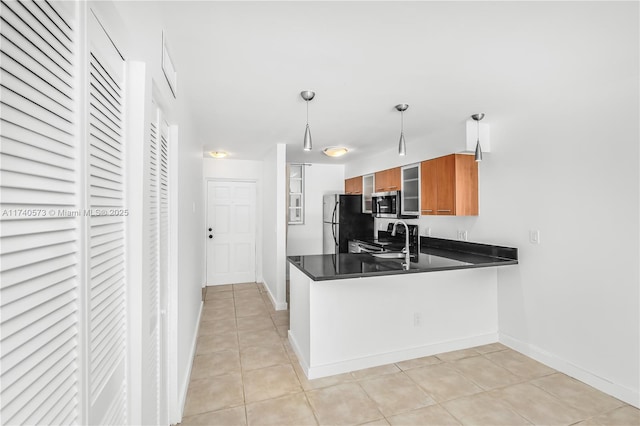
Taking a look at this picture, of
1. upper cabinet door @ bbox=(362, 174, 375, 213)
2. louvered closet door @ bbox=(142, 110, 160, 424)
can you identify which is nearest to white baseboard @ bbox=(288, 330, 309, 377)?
louvered closet door @ bbox=(142, 110, 160, 424)

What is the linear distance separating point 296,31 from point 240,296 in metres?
4.20

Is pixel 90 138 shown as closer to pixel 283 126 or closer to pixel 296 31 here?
pixel 296 31

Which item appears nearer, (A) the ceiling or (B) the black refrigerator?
(A) the ceiling

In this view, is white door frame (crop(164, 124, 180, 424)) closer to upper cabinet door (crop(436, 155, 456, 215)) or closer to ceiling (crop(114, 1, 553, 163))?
ceiling (crop(114, 1, 553, 163))

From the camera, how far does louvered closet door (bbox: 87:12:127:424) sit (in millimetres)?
833

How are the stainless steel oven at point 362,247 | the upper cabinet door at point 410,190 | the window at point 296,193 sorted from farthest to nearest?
the window at point 296,193 < the stainless steel oven at point 362,247 < the upper cabinet door at point 410,190

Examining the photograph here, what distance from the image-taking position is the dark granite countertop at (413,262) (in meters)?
2.54

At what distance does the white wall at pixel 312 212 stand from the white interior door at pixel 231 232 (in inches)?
30.5

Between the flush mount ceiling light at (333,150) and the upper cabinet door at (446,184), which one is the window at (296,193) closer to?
the flush mount ceiling light at (333,150)

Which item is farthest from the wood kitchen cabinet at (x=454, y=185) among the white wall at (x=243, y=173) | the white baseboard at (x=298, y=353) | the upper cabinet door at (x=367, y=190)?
the white wall at (x=243, y=173)

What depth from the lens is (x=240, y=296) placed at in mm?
5020

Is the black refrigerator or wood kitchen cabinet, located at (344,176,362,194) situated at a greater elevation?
wood kitchen cabinet, located at (344,176,362,194)

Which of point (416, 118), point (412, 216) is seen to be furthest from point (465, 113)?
point (412, 216)

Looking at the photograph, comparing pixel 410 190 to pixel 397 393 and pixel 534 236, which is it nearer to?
pixel 534 236
